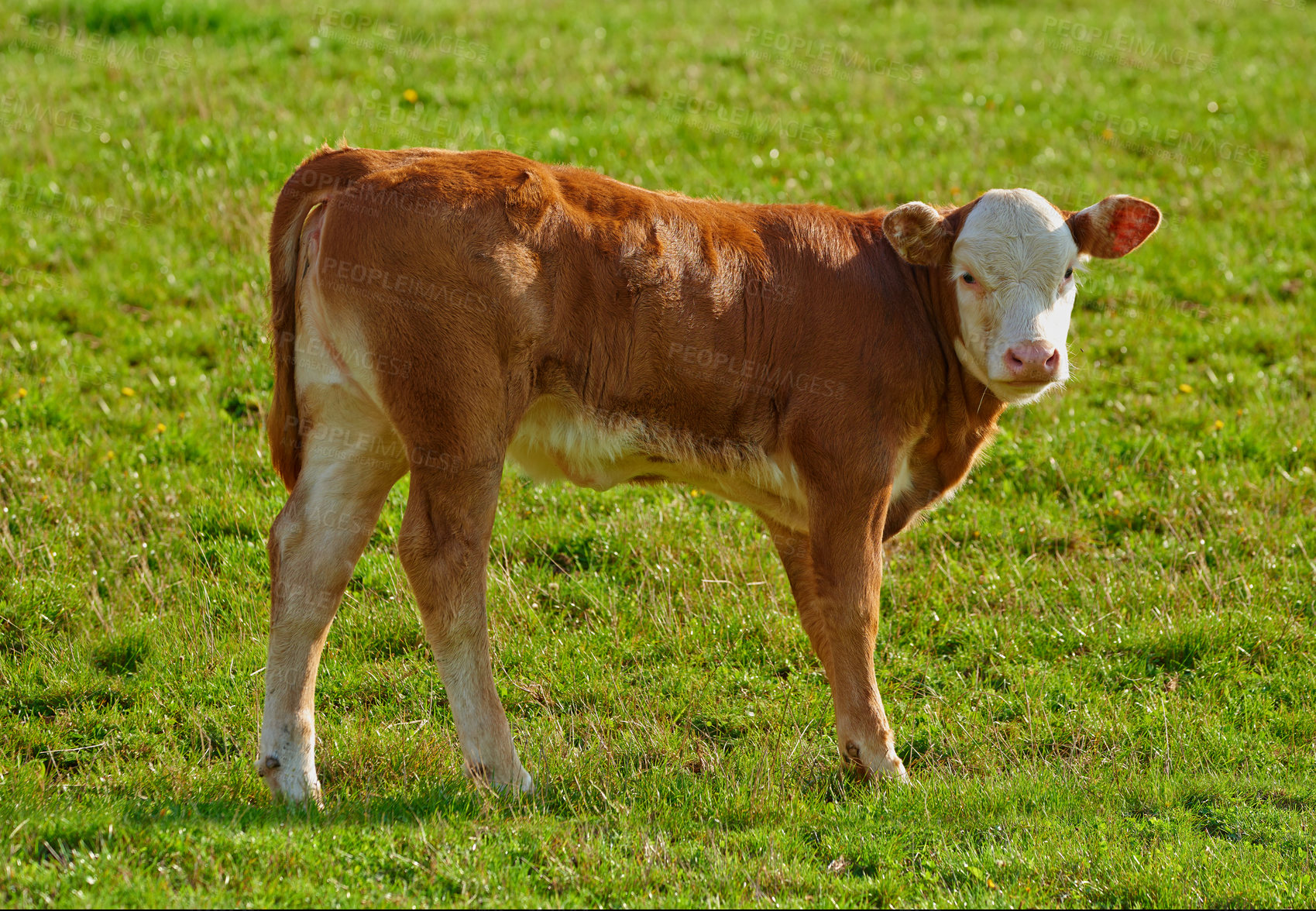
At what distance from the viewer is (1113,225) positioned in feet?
18.8

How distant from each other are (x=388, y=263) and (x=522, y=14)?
38.5 feet

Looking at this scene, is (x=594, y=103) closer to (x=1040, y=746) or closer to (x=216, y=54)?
(x=216, y=54)

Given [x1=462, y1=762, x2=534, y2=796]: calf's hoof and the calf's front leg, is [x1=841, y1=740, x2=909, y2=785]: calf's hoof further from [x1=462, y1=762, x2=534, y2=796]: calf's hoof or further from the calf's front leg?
[x1=462, y1=762, x2=534, y2=796]: calf's hoof

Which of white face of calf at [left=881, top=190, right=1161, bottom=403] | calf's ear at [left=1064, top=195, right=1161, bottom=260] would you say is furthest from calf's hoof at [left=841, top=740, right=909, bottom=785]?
calf's ear at [left=1064, top=195, right=1161, bottom=260]

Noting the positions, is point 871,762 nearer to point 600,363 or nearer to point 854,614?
point 854,614

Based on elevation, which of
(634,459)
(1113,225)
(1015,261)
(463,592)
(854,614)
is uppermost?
(1113,225)

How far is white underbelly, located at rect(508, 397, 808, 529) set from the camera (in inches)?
203

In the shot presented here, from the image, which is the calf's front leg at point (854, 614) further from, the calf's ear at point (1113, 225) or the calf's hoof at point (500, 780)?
the calf's ear at point (1113, 225)

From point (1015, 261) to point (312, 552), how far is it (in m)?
3.29

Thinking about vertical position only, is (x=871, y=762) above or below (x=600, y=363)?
below

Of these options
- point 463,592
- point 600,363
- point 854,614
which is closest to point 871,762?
point 854,614

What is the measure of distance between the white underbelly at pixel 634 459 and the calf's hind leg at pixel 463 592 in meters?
A: 0.32

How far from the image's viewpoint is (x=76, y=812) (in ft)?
14.6

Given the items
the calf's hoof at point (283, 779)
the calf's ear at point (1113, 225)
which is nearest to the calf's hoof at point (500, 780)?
the calf's hoof at point (283, 779)
